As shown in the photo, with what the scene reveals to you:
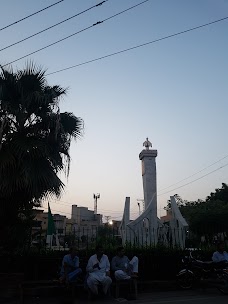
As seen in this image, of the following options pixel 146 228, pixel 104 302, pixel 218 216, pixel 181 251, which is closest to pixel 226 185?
pixel 218 216

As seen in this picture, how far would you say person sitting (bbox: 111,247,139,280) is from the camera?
315 inches

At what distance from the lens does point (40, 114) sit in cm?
934

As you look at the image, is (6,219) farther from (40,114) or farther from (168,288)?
(168,288)

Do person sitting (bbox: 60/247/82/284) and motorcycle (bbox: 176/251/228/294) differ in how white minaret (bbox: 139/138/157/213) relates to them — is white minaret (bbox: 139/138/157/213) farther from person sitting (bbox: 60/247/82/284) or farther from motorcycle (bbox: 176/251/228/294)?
person sitting (bbox: 60/247/82/284)

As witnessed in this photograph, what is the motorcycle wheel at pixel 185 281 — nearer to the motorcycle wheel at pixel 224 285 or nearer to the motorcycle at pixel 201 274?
the motorcycle at pixel 201 274

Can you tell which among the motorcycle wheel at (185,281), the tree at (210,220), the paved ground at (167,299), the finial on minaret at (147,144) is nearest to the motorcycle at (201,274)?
the motorcycle wheel at (185,281)

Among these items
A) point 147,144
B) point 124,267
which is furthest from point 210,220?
point 124,267

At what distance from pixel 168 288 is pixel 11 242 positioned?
14.1 feet

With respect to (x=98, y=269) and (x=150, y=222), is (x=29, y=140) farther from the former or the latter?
(x=150, y=222)

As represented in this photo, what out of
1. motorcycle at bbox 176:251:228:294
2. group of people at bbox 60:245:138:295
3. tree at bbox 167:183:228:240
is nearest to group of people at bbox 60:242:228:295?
group of people at bbox 60:245:138:295

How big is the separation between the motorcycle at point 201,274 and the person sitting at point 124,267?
1467 mm

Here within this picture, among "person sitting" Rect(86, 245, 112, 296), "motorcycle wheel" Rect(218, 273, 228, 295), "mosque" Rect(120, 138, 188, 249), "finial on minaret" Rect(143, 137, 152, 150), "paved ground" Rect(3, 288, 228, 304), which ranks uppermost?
"finial on minaret" Rect(143, 137, 152, 150)

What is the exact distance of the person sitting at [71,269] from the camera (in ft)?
24.3

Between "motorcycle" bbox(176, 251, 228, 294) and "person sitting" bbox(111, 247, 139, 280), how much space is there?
4.81 feet
